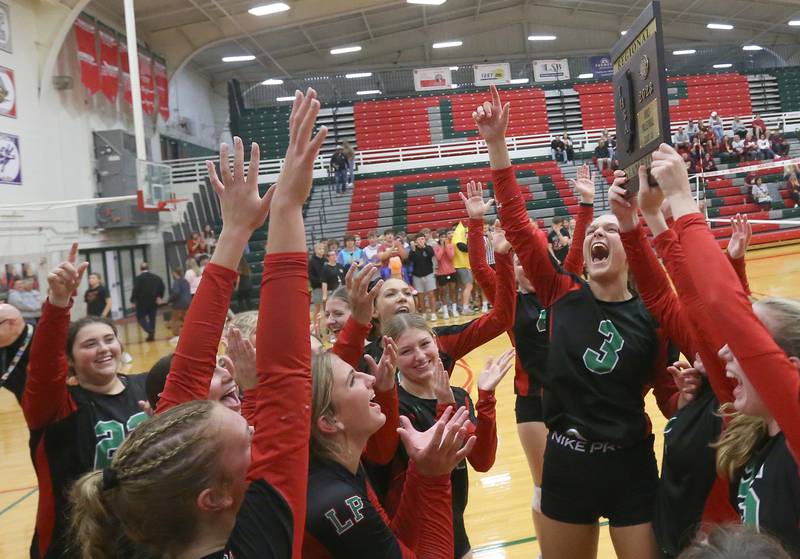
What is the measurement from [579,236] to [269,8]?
15957 mm

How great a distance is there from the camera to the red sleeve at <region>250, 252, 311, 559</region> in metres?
1.23

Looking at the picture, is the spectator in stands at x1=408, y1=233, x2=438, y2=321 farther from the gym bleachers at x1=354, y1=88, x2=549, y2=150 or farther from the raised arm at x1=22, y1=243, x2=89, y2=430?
the gym bleachers at x1=354, y1=88, x2=549, y2=150

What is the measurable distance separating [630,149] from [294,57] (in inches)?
972

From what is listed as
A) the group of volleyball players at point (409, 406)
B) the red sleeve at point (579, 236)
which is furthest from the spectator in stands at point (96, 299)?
the red sleeve at point (579, 236)

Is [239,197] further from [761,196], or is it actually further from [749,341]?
[761,196]

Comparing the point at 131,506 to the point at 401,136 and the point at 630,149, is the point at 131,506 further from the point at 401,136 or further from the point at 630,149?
the point at 401,136

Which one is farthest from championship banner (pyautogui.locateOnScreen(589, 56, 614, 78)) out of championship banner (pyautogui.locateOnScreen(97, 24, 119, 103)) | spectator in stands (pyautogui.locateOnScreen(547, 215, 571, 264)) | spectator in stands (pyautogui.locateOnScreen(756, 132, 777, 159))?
championship banner (pyautogui.locateOnScreen(97, 24, 119, 103))

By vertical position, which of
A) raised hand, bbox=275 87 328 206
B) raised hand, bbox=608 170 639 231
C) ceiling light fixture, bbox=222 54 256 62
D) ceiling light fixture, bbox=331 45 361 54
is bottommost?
raised hand, bbox=608 170 639 231

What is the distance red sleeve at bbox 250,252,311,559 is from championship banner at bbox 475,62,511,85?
25792 mm

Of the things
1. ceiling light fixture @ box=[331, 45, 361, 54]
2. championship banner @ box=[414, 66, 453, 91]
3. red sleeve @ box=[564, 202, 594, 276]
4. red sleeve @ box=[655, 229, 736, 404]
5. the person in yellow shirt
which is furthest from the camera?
championship banner @ box=[414, 66, 453, 91]

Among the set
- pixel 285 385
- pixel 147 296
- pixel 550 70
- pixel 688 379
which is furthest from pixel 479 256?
pixel 550 70

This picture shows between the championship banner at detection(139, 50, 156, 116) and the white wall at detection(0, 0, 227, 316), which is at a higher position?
the championship banner at detection(139, 50, 156, 116)

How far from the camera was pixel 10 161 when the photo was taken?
500 inches

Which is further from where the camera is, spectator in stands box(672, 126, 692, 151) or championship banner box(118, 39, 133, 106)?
spectator in stands box(672, 126, 692, 151)
